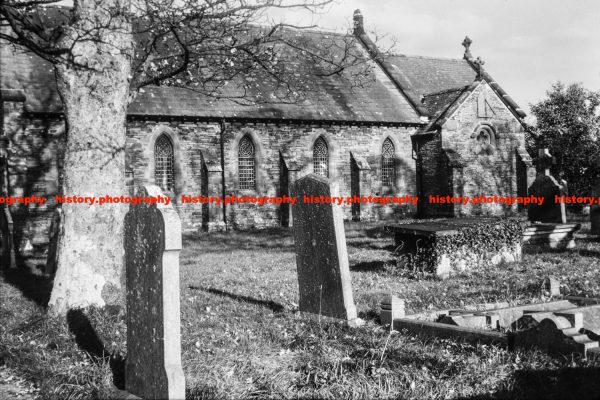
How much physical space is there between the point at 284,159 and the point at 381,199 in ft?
16.9

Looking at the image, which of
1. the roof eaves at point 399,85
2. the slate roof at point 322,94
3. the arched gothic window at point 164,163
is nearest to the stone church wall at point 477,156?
the slate roof at point 322,94

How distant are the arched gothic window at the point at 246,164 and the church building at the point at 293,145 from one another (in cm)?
4

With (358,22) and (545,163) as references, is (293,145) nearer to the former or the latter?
(358,22)

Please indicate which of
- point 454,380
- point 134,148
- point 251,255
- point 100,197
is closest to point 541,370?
point 454,380

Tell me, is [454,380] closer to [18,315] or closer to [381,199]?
[18,315]

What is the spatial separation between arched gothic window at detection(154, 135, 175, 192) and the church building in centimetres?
4

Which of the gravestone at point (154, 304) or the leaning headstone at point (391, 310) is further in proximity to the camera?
the leaning headstone at point (391, 310)

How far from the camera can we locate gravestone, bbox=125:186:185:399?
189 inches

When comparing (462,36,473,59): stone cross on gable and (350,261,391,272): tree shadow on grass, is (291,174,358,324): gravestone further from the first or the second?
(462,36,473,59): stone cross on gable

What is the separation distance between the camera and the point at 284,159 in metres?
26.1

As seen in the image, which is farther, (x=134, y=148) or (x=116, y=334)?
(x=134, y=148)

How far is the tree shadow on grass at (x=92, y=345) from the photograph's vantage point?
585cm

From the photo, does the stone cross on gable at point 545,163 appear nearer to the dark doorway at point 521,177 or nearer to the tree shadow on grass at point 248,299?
the tree shadow on grass at point 248,299

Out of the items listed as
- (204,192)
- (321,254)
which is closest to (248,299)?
(321,254)
